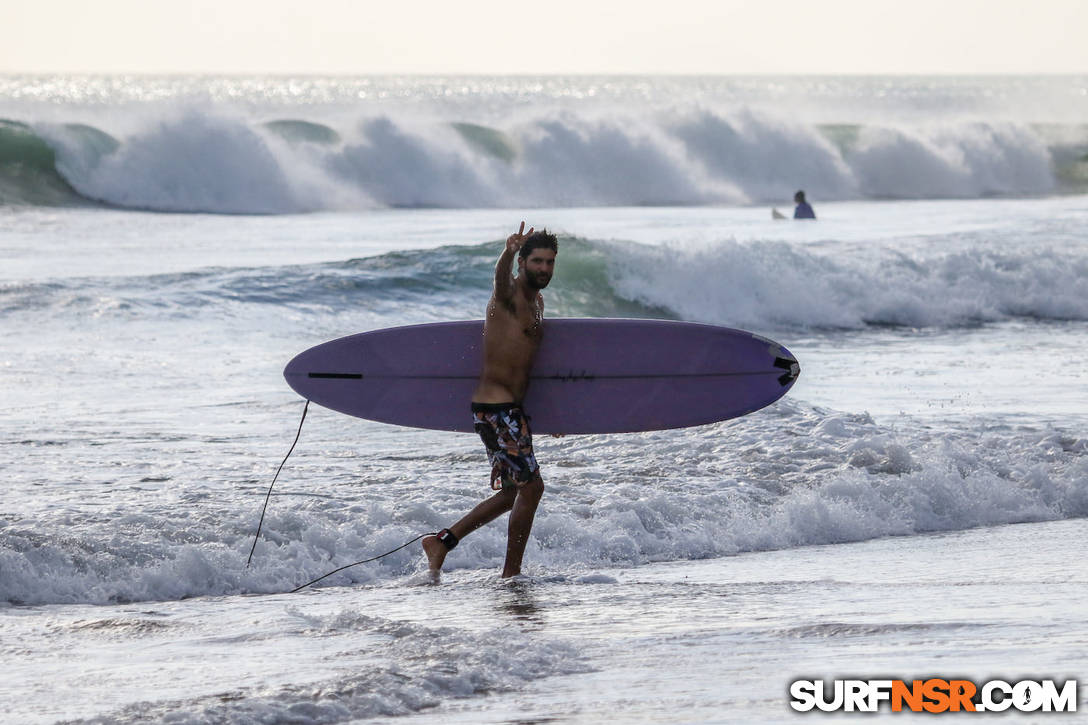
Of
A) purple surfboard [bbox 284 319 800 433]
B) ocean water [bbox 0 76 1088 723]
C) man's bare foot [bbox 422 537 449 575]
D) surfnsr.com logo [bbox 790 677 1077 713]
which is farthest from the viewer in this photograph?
purple surfboard [bbox 284 319 800 433]

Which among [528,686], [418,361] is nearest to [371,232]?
[418,361]

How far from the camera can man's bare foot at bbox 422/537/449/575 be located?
5457 millimetres

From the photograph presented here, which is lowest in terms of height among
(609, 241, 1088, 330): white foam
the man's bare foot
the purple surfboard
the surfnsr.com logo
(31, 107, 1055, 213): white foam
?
the surfnsr.com logo

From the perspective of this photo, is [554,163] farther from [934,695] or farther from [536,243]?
[934,695]

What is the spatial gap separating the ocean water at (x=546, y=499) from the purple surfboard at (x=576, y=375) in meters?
0.50

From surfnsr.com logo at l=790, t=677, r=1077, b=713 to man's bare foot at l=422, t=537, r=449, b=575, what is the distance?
6.81 feet

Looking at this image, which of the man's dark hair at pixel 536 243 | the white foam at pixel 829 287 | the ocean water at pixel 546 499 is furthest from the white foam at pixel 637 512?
the white foam at pixel 829 287

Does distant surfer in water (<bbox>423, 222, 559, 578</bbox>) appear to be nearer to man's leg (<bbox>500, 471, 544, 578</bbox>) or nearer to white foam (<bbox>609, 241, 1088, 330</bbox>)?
man's leg (<bbox>500, 471, 544, 578</bbox>)

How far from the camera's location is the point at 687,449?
766 centimetres

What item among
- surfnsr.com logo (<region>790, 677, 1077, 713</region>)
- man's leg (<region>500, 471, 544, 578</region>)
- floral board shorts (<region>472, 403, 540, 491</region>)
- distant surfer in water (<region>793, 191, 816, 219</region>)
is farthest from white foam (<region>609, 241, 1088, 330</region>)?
surfnsr.com logo (<region>790, 677, 1077, 713</region>)

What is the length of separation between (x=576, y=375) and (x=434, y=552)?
1.17 metres

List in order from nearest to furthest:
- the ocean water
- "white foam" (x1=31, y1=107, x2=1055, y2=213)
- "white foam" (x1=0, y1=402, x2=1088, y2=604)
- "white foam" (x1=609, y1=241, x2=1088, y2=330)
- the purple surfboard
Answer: the ocean water
"white foam" (x1=0, y1=402, x2=1088, y2=604)
the purple surfboard
"white foam" (x1=609, y1=241, x2=1088, y2=330)
"white foam" (x1=31, y1=107, x2=1055, y2=213)

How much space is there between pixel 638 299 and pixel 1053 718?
1238 centimetres

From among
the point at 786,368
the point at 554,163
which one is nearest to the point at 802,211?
the point at 554,163
